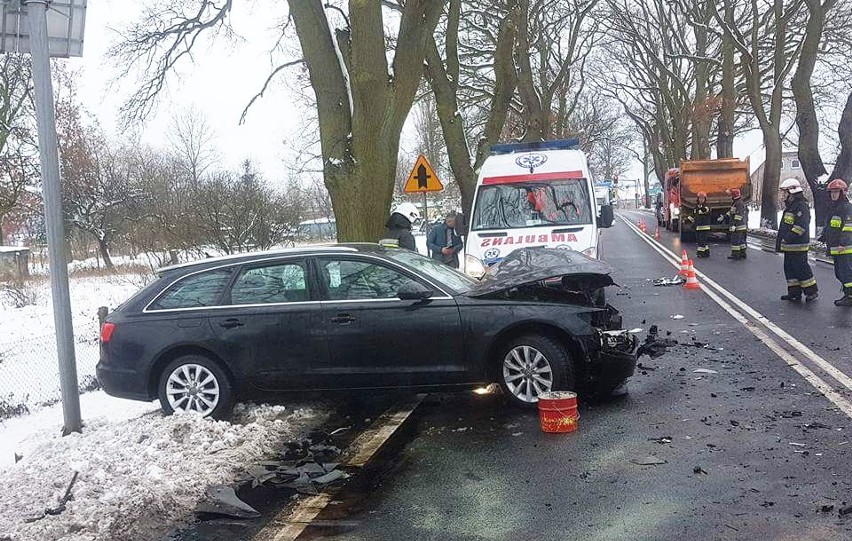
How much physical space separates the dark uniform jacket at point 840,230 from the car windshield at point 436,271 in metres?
6.39

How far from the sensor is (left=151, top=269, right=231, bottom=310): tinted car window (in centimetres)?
691

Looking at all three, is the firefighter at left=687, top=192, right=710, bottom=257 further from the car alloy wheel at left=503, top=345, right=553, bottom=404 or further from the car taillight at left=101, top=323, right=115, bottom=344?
the car taillight at left=101, top=323, right=115, bottom=344

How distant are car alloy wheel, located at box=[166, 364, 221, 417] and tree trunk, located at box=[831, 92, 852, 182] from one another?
19107 millimetres

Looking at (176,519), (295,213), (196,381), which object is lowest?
(176,519)

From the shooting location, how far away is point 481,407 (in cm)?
669

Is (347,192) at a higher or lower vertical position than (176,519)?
higher

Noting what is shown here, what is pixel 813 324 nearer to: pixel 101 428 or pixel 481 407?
pixel 481 407

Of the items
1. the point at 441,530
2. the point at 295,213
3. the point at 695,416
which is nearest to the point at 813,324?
the point at 695,416

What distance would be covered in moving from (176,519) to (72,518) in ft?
2.03

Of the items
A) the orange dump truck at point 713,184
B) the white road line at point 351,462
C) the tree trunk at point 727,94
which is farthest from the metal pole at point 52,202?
the tree trunk at point 727,94

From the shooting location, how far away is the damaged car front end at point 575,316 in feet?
20.9

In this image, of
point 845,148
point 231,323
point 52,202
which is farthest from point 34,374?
point 845,148

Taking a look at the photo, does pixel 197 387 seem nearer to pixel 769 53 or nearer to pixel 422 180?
pixel 422 180

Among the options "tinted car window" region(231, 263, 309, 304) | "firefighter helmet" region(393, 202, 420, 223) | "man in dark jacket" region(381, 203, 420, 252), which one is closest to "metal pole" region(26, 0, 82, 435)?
"tinted car window" region(231, 263, 309, 304)
